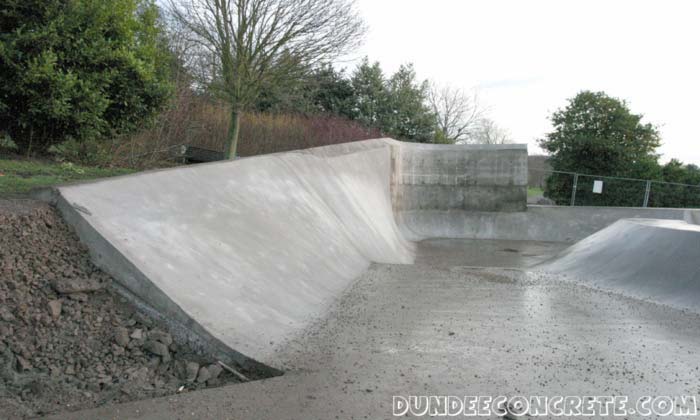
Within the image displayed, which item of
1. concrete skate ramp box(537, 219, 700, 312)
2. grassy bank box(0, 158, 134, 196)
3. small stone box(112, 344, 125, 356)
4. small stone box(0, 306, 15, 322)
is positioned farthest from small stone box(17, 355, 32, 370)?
concrete skate ramp box(537, 219, 700, 312)

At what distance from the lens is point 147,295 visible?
131 inches

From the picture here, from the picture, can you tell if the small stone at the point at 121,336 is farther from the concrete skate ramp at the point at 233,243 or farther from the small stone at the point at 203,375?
the small stone at the point at 203,375

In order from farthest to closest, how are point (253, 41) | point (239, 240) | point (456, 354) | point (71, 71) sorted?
1. point (253, 41)
2. point (71, 71)
3. point (239, 240)
4. point (456, 354)

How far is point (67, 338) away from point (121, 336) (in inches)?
11.4

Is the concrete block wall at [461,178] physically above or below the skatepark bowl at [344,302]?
above

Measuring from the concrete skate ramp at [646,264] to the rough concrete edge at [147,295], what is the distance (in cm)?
494

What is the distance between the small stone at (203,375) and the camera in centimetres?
300

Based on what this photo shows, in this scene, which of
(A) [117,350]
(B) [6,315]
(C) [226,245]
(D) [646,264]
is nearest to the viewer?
(B) [6,315]

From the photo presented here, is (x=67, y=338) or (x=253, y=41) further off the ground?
(x=253, y=41)

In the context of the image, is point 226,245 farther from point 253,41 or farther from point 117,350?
point 253,41

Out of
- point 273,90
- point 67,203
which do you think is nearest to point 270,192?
point 67,203

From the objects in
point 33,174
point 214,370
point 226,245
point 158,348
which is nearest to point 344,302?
point 226,245

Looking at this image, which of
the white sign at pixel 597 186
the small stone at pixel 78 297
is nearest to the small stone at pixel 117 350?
the small stone at pixel 78 297

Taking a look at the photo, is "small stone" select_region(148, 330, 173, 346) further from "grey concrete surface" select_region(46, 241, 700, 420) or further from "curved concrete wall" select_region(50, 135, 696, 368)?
"grey concrete surface" select_region(46, 241, 700, 420)
